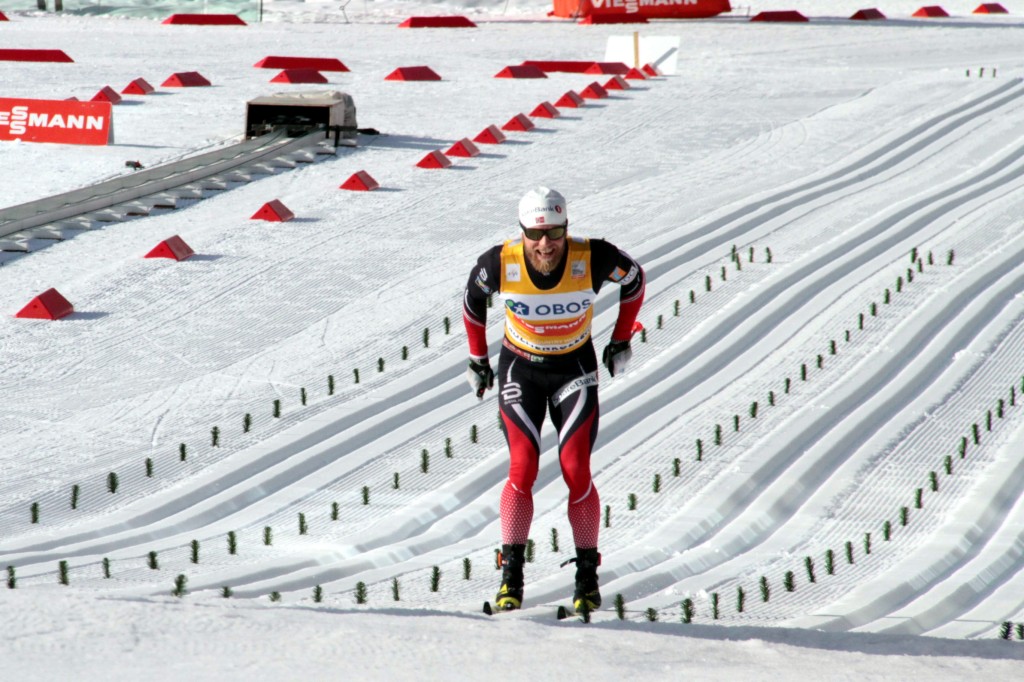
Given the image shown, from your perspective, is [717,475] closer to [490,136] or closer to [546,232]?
[546,232]

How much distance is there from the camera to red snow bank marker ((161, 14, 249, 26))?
29812mm

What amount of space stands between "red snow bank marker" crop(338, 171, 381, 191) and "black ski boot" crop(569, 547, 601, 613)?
10.2 meters

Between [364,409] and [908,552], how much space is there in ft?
11.6

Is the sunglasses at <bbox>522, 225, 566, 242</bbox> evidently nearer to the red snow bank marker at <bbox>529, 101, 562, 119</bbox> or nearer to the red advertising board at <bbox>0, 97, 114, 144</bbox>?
the red advertising board at <bbox>0, 97, 114, 144</bbox>

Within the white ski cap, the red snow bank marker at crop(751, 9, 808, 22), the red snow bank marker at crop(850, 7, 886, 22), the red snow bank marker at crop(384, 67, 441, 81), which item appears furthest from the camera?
the red snow bank marker at crop(850, 7, 886, 22)

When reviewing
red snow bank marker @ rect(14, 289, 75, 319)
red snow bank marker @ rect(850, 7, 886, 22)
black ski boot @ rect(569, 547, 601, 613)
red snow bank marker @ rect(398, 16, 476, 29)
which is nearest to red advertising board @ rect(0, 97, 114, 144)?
red snow bank marker @ rect(14, 289, 75, 319)

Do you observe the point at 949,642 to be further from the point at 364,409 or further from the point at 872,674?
the point at 364,409

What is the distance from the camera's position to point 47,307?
1063 centimetres

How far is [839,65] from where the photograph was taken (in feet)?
75.2

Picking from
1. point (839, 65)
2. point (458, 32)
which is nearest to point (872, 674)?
point (839, 65)

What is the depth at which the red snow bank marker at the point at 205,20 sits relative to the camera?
29812 mm

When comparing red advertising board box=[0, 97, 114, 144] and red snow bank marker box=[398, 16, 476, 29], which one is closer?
red advertising board box=[0, 97, 114, 144]

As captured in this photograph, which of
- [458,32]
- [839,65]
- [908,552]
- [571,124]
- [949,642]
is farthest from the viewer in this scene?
[458,32]

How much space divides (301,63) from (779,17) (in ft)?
32.2
